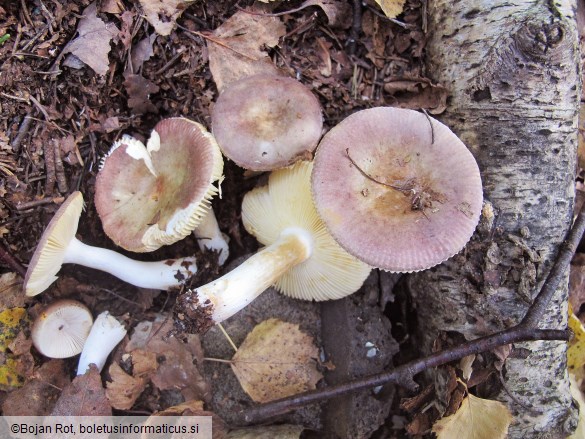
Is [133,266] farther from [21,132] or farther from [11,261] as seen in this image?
[21,132]

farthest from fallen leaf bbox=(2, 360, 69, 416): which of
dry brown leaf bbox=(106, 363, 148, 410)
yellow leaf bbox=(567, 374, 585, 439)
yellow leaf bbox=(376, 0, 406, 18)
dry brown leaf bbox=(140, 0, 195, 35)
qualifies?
yellow leaf bbox=(567, 374, 585, 439)

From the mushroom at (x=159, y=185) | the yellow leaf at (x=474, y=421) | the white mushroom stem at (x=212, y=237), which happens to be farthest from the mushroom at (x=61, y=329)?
the yellow leaf at (x=474, y=421)

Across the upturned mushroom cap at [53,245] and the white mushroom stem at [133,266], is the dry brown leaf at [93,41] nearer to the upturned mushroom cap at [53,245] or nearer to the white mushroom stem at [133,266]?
the upturned mushroom cap at [53,245]

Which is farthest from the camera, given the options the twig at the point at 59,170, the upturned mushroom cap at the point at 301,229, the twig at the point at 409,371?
the twig at the point at 59,170

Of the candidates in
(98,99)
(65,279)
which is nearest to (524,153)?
(98,99)

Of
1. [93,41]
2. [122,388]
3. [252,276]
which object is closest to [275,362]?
[252,276]

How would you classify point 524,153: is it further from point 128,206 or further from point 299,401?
point 128,206

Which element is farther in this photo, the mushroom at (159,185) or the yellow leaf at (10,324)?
the yellow leaf at (10,324)
